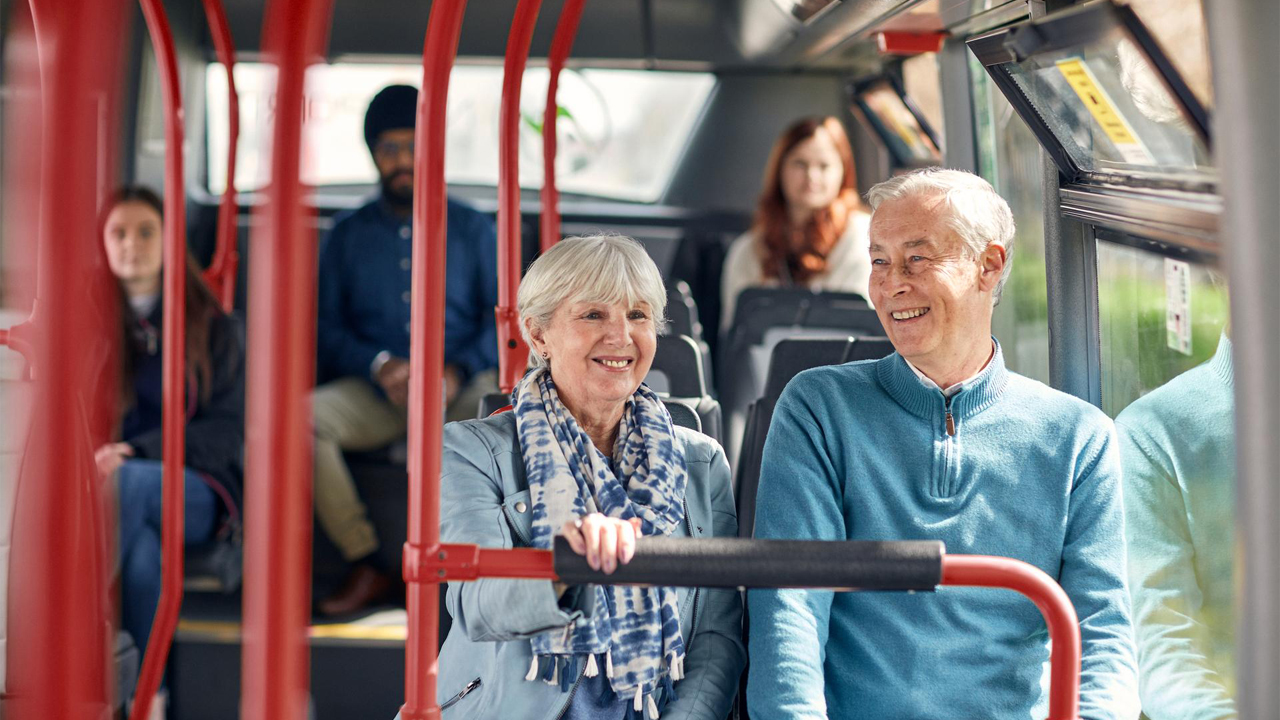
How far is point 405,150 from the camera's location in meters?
4.59

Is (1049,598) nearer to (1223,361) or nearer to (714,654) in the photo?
(714,654)

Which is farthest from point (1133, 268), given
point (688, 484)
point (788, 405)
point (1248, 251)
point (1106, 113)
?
point (1248, 251)

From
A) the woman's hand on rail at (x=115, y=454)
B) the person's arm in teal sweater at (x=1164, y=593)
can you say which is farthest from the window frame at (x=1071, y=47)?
the woman's hand on rail at (x=115, y=454)

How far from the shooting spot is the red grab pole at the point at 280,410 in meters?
1.02

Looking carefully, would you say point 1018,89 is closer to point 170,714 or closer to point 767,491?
point 767,491

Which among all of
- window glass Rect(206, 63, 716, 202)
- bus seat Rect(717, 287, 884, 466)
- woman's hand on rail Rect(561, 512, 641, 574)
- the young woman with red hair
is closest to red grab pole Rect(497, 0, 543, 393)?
woman's hand on rail Rect(561, 512, 641, 574)

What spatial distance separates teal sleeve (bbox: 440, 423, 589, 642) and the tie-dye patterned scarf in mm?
65

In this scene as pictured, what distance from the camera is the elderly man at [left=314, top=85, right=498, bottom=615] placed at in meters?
4.37

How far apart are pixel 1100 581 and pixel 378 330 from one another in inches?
137

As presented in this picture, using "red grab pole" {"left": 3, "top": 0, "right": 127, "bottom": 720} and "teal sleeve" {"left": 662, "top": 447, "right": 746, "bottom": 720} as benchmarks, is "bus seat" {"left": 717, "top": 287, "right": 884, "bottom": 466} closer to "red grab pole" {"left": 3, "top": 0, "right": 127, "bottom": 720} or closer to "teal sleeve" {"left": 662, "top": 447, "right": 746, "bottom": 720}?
"teal sleeve" {"left": 662, "top": 447, "right": 746, "bottom": 720}

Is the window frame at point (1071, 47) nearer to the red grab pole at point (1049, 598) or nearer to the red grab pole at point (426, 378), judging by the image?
the red grab pole at point (1049, 598)

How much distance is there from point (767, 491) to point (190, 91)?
15.0 feet

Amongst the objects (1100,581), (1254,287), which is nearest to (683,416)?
(1100,581)

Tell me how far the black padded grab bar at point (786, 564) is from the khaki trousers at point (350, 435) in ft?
9.94
